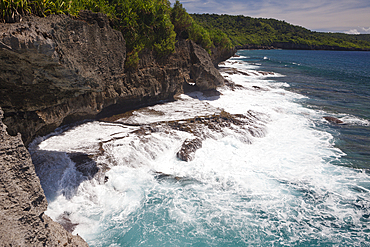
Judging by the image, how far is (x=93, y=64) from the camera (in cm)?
1021

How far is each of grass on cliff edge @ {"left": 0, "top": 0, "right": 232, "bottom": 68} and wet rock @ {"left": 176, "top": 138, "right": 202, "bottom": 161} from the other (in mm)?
7177

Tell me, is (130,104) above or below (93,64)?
below

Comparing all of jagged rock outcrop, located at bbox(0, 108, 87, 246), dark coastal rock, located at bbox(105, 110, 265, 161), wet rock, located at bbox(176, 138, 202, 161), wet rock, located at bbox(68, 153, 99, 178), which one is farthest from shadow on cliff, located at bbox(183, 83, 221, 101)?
jagged rock outcrop, located at bbox(0, 108, 87, 246)

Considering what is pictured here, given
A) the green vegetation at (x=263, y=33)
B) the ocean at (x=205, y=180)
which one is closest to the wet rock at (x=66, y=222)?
the ocean at (x=205, y=180)

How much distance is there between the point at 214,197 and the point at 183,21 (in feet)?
58.4

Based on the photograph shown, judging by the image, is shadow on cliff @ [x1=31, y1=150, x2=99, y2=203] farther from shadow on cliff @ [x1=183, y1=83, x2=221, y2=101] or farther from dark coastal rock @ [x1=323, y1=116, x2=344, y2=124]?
dark coastal rock @ [x1=323, y1=116, x2=344, y2=124]

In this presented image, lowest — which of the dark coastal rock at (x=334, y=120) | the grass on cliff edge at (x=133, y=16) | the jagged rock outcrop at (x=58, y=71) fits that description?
the dark coastal rock at (x=334, y=120)

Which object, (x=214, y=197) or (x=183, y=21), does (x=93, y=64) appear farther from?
(x=183, y=21)

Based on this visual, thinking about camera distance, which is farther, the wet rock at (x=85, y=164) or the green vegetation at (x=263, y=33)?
the green vegetation at (x=263, y=33)

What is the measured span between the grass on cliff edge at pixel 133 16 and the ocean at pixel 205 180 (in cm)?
510

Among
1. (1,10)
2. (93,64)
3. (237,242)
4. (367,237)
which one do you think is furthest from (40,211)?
(367,237)

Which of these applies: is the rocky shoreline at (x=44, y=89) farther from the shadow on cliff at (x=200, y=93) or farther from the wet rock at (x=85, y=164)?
the shadow on cliff at (x=200, y=93)

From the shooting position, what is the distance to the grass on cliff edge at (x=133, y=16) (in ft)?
22.7

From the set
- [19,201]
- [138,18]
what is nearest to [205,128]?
[138,18]
